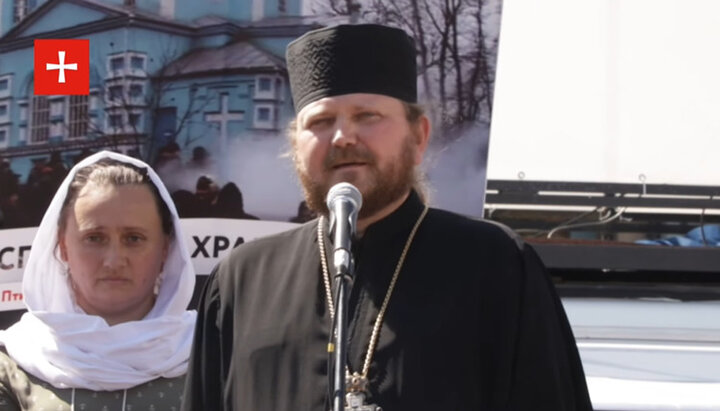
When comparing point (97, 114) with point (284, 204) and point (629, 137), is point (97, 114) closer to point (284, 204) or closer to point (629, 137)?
point (284, 204)

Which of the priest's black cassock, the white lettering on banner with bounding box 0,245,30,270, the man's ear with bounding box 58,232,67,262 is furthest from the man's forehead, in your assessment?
the white lettering on banner with bounding box 0,245,30,270

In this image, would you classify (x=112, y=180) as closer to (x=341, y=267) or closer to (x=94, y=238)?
(x=94, y=238)

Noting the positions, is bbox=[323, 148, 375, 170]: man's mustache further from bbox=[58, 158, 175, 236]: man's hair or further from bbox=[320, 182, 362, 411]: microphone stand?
bbox=[58, 158, 175, 236]: man's hair

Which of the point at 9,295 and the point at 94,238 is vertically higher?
the point at 94,238

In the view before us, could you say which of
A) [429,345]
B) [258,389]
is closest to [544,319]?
[429,345]

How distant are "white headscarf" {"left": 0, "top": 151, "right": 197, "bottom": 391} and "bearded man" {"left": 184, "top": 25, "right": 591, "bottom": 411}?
493mm

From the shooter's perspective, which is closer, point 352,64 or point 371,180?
point 371,180

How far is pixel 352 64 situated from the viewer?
8.21 ft

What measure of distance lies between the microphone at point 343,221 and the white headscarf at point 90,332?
3.56 feet

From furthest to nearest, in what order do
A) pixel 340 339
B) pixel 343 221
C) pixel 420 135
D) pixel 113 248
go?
pixel 113 248, pixel 420 135, pixel 343 221, pixel 340 339

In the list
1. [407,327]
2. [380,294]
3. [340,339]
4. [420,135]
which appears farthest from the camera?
[420,135]

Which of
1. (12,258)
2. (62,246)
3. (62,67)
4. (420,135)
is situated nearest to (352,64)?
(420,135)

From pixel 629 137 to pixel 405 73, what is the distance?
1.36 m

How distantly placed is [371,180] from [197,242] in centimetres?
146
